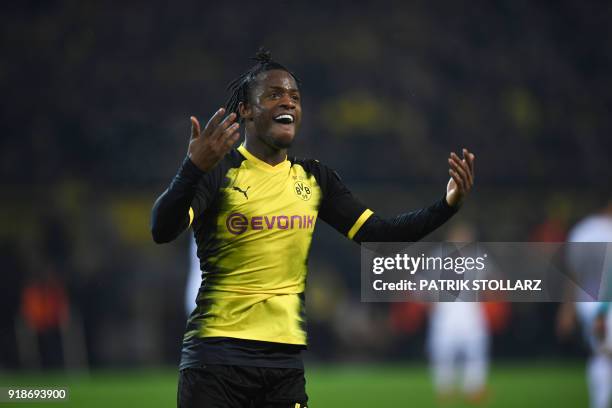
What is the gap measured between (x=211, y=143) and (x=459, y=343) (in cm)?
942

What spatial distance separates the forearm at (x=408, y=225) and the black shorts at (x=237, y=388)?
0.74 m

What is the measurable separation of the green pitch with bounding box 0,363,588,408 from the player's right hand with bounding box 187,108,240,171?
6.08 metres

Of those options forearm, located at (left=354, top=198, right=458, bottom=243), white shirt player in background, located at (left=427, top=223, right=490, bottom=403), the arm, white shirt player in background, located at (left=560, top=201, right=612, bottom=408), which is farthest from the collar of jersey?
white shirt player in background, located at (left=427, top=223, right=490, bottom=403)

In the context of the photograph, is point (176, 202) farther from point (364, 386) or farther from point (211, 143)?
point (364, 386)

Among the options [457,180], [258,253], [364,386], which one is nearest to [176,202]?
[258,253]

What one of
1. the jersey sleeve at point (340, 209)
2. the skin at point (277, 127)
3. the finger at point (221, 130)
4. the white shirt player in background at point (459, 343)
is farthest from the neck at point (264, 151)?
the white shirt player in background at point (459, 343)

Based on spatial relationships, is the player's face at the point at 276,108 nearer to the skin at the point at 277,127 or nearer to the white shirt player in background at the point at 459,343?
the skin at the point at 277,127

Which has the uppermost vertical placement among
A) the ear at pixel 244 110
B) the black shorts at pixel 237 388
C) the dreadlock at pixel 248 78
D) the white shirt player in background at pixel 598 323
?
the dreadlock at pixel 248 78

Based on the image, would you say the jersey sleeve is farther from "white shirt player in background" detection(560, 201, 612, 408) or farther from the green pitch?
the green pitch

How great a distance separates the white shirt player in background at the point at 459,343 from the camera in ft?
39.3

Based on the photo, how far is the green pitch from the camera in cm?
1088

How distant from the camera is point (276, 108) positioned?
14.1 feet

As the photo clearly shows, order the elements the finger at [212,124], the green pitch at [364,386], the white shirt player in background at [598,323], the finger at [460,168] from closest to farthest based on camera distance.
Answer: the finger at [212,124] < the finger at [460,168] < the white shirt player in background at [598,323] < the green pitch at [364,386]

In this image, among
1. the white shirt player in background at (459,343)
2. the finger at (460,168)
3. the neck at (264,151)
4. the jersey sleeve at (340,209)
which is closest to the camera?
the finger at (460,168)
